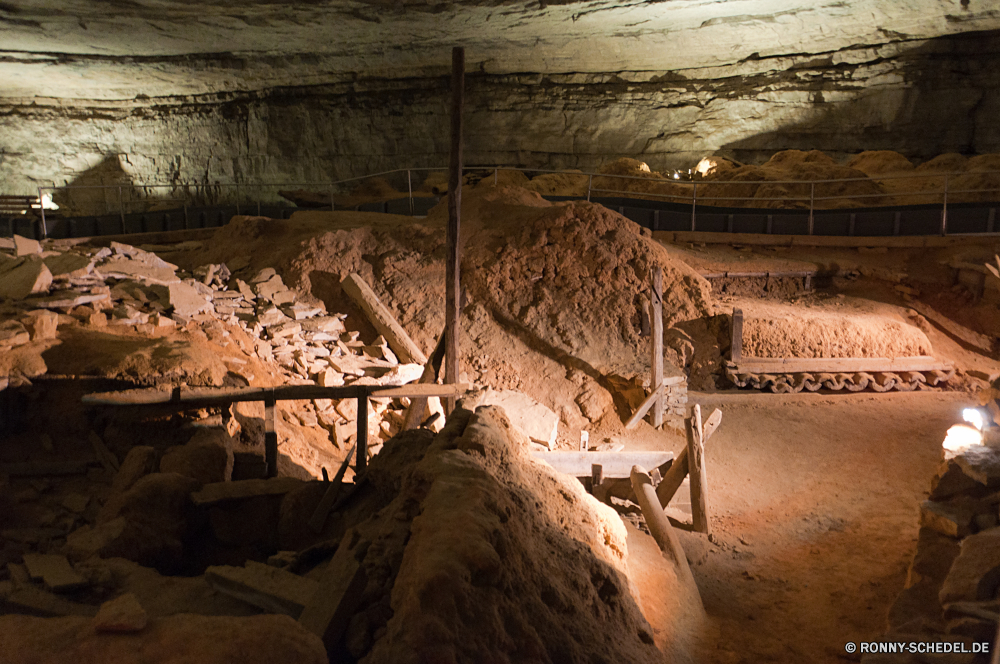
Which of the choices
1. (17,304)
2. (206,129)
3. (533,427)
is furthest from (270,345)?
(206,129)

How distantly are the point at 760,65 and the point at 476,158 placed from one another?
30.4ft

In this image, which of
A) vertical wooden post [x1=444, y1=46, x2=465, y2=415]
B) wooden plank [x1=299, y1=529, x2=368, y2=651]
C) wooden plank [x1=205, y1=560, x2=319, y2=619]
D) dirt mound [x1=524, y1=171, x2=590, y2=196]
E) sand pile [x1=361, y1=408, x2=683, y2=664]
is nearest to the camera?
sand pile [x1=361, y1=408, x2=683, y2=664]

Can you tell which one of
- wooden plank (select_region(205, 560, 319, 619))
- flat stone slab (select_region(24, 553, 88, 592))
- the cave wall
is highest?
the cave wall

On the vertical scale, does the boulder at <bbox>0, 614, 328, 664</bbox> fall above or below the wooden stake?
above

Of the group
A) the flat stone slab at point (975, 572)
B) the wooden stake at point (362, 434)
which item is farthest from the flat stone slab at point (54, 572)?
the flat stone slab at point (975, 572)

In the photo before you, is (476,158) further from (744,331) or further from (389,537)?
(389,537)

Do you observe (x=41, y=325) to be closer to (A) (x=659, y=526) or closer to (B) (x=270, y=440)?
(B) (x=270, y=440)

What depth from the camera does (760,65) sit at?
1989cm

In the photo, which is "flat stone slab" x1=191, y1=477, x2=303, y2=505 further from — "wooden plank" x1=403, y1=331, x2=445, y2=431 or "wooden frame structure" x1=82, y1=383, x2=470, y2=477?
"wooden plank" x1=403, y1=331, x2=445, y2=431

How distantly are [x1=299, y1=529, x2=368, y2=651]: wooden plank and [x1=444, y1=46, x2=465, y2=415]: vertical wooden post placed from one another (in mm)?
4452

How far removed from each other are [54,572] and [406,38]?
1724cm

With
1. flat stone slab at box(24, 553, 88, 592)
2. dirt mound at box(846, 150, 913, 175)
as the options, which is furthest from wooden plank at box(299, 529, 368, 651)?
dirt mound at box(846, 150, 913, 175)

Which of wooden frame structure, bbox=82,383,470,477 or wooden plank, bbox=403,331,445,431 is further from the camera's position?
wooden plank, bbox=403,331,445,431

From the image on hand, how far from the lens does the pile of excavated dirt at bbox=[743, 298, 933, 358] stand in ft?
37.4
